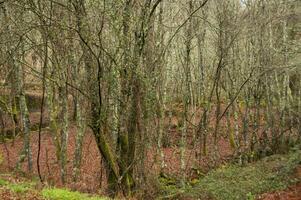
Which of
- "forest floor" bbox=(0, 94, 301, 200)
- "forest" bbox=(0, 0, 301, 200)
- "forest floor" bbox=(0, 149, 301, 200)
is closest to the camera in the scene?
"forest" bbox=(0, 0, 301, 200)

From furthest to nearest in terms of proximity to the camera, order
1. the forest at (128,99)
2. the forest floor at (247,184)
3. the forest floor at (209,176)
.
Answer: the forest floor at (247,184) → the forest floor at (209,176) → the forest at (128,99)

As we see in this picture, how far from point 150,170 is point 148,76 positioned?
10.0 feet

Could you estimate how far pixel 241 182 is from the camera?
577 inches

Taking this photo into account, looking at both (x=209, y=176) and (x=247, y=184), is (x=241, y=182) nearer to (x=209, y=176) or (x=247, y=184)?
(x=247, y=184)

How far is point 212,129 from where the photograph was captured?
78.3ft

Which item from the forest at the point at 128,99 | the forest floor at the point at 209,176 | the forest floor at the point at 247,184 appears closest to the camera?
the forest at the point at 128,99

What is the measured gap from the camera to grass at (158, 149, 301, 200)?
44.8 ft

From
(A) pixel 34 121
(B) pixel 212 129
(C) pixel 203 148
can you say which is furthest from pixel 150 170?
(A) pixel 34 121

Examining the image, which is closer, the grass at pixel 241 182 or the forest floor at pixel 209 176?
the forest floor at pixel 209 176

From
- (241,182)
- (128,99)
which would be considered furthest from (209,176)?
(128,99)

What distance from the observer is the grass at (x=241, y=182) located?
1366 cm

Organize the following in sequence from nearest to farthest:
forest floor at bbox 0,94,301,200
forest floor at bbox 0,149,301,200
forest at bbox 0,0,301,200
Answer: forest at bbox 0,0,301,200 → forest floor at bbox 0,94,301,200 → forest floor at bbox 0,149,301,200

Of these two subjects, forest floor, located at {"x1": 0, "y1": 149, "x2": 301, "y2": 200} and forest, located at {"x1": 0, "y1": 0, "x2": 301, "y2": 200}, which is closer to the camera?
forest, located at {"x1": 0, "y1": 0, "x2": 301, "y2": 200}

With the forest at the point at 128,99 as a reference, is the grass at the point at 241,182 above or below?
below
